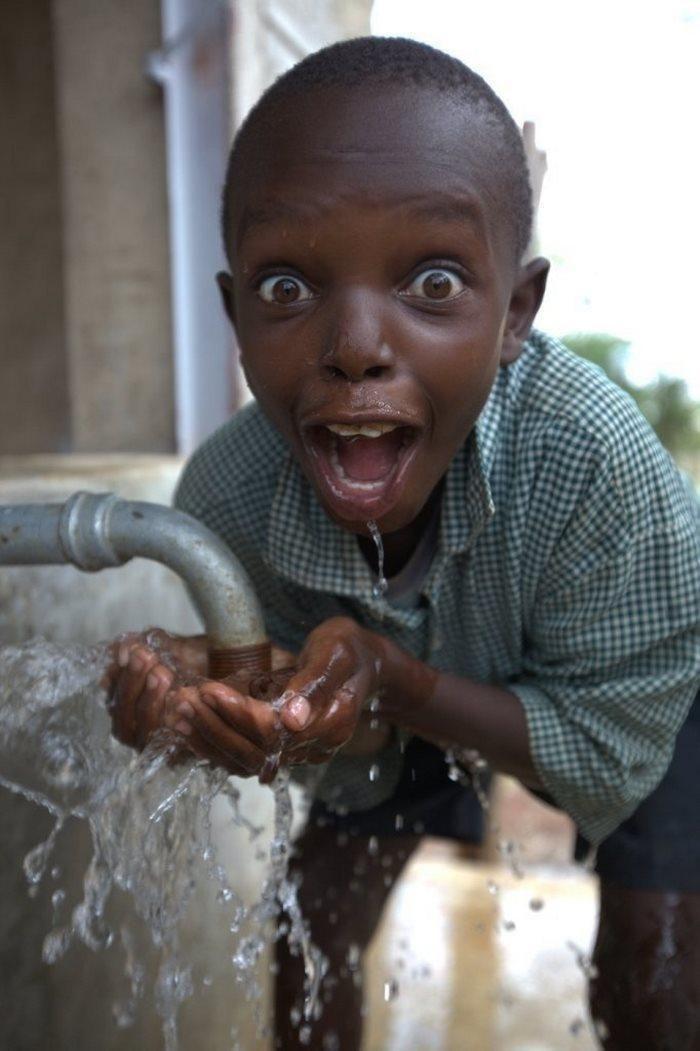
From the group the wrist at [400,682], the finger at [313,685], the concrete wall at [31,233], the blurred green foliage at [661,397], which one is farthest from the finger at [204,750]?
the blurred green foliage at [661,397]

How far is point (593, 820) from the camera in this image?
1.50 meters

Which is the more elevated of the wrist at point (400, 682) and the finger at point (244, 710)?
the finger at point (244, 710)

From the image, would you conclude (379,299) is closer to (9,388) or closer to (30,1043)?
(30,1043)

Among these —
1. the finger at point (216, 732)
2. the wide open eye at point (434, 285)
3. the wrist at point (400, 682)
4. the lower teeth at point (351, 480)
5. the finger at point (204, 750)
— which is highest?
the wide open eye at point (434, 285)

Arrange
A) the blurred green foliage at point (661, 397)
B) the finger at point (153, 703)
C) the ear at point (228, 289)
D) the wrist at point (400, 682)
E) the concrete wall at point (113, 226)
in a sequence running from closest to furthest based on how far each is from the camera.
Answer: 1. the finger at point (153, 703)
2. the wrist at point (400, 682)
3. the ear at point (228, 289)
4. the concrete wall at point (113, 226)
5. the blurred green foliage at point (661, 397)

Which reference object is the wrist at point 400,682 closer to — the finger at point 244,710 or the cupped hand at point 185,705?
the cupped hand at point 185,705

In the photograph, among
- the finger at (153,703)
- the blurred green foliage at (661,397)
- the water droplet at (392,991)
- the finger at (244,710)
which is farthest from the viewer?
the blurred green foliage at (661,397)

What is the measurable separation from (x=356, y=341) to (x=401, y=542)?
0.43 meters

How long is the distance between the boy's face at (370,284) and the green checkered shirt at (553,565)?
17cm

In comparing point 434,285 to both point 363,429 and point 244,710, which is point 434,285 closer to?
point 363,429

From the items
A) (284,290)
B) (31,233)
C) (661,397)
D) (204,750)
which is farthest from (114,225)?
(661,397)

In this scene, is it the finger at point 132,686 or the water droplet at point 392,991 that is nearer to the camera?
the finger at point 132,686

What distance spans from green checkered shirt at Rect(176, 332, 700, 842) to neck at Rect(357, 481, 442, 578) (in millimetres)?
46

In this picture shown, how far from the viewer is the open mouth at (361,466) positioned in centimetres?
121
